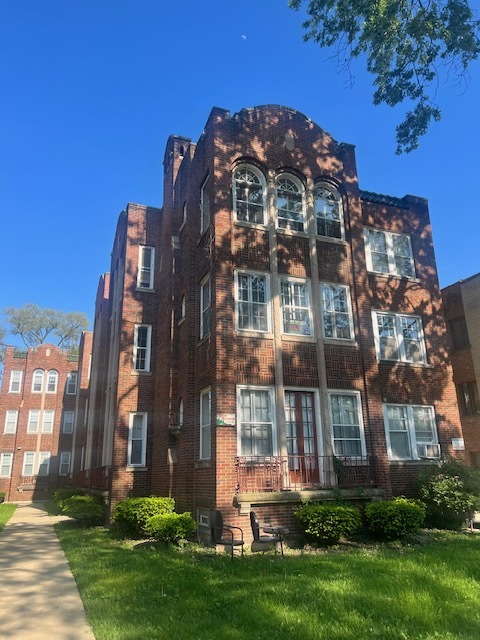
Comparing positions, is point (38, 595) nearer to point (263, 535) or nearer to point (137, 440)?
point (263, 535)

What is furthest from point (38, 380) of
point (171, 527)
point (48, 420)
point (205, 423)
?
point (171, 527)

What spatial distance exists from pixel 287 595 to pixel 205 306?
8.86 m

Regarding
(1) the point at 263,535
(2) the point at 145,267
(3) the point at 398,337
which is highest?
(2) the point at 145,267

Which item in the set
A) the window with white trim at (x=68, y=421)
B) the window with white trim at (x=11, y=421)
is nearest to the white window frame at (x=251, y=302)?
the window with white trim at (x=68, y=421)

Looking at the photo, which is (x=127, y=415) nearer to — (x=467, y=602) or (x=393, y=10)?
(x=467, y=602)

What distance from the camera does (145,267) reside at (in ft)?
62.5

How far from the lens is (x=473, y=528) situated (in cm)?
1298

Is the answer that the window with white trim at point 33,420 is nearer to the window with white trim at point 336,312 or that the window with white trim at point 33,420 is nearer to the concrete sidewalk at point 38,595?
the concrete sidewalk at point 38,595

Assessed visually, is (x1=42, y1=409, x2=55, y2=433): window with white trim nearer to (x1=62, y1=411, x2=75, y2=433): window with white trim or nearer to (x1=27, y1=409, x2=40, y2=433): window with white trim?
(x1=27, y1=409, x2=40, y2=433): window with white trim

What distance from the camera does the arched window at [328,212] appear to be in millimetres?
14797

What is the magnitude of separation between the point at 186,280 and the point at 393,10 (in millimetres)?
8728

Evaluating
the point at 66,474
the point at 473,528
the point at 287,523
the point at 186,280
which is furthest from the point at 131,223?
→ the point at 66,474

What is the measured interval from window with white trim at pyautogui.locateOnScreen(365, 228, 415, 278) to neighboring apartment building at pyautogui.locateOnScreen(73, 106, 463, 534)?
0.05 m

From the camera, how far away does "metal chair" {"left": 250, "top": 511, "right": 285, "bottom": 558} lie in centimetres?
918
